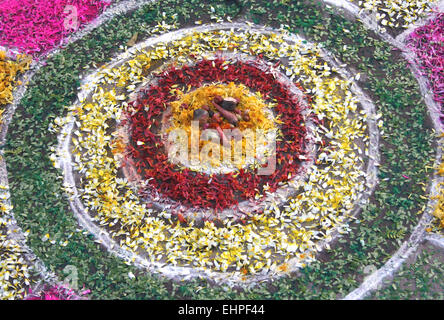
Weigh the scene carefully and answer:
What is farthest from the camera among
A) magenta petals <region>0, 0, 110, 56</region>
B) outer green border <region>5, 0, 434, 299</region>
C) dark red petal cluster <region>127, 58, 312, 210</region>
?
magenta petals <region>0, 0, 110, 56</region>

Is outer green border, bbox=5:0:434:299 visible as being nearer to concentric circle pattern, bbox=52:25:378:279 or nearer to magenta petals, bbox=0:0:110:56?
concentric circle pattern, bbox=52:25:378:279

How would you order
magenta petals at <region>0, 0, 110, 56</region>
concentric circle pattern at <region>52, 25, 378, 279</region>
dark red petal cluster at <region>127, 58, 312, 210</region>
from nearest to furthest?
1. concentric circle pattern at <region>52, 25, 378, 279</region>
2. dark red petal cluster at <region>127, 58, 312, 210</region>
3. magenta petals at <region>0, 0, 110, 56</region>

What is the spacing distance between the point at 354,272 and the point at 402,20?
374cm

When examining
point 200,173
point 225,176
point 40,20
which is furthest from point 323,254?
point 40,20

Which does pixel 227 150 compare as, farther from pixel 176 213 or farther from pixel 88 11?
pixel 88 11

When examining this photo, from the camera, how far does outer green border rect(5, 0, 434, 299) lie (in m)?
4.47

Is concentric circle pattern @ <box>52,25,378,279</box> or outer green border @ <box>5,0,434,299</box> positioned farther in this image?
concentric circle pattern @ <box>52,25,378,279</box>

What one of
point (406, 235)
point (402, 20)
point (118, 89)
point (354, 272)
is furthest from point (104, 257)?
point (402, 20)

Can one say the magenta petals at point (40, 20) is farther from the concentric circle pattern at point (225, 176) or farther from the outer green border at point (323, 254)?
the concentric circle pattern at point (225, 176)

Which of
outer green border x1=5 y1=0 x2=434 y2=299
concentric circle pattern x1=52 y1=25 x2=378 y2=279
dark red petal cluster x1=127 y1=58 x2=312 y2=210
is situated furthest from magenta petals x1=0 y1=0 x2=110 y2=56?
dark red petal cluster x1=127 y1=58 x2=312 y2=210

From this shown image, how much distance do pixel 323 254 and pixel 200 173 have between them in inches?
64.9

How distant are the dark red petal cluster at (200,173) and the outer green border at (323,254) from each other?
887mm

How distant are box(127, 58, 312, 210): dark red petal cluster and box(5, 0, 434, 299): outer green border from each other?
0.89m
